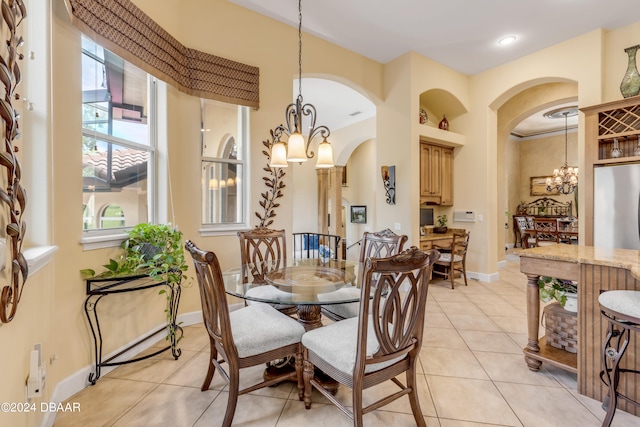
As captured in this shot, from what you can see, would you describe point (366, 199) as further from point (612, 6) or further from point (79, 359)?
point (79, 359)

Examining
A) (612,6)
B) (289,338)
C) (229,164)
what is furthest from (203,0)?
(612,6)

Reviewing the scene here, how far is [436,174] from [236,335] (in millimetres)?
4320

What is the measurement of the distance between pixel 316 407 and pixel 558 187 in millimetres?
9878

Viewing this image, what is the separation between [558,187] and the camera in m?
8.45

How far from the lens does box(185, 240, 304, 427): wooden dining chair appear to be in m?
1.52

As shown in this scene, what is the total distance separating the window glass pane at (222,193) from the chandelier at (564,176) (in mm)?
7564

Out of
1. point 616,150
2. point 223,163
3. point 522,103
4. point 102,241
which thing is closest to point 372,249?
point 223,163

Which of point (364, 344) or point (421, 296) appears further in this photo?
point (421, 296)

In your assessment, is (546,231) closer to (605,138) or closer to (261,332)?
(605,138)

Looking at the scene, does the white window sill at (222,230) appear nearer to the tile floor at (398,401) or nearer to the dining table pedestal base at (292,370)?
the tile floor at (398,401)

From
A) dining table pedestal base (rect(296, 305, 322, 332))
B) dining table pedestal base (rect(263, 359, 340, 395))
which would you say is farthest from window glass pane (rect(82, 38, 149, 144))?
dining table pedestal base (rect(263, 359, 340, 395))

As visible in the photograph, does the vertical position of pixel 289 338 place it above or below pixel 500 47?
below

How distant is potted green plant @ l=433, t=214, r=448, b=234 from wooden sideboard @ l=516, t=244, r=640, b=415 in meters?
2.97

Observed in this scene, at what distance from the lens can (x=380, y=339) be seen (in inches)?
54.9
